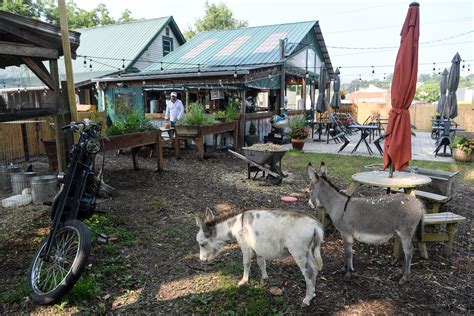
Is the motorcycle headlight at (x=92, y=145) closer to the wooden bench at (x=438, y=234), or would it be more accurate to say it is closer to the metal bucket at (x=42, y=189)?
the metal bucket at (x=42, y=189)

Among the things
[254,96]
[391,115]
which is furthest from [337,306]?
[254,96]

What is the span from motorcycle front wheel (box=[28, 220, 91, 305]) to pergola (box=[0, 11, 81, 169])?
326cm

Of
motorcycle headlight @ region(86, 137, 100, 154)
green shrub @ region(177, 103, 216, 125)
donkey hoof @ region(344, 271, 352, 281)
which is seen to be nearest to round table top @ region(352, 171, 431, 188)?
donkey hoof @ region(344, 271, 352, 281)

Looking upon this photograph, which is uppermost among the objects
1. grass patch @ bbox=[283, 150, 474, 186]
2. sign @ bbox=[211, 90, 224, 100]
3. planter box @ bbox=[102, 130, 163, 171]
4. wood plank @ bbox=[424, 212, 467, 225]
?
sign @ bbox=[211, 90, 224, 100]

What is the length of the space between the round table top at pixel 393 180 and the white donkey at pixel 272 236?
1.88 m

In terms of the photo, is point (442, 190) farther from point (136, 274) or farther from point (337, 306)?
point (136, 274)

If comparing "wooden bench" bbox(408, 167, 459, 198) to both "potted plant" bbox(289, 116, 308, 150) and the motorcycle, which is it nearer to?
the motorcycle

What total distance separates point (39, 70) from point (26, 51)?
0.57m

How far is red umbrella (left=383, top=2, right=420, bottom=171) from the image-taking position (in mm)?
4543

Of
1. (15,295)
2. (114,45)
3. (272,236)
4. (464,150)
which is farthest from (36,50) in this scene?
(114,45)

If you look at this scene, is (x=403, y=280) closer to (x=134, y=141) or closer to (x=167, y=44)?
(x=134, y=141)

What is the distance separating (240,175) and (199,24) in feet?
137

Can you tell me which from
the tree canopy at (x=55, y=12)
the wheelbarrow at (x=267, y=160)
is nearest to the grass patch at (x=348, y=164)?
the wheelbarrow at (x=267, y=160)

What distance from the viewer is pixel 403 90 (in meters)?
4.60
